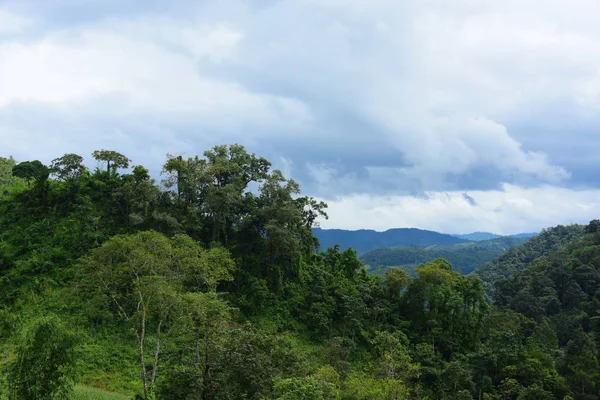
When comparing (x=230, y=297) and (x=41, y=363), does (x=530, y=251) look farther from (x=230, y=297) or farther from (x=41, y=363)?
(x=41, y=363)

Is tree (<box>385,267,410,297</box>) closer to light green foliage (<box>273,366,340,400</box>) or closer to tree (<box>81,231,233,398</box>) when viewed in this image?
tree (<box>81,231,233,398</box>)

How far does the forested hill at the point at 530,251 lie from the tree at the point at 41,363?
90.6 m

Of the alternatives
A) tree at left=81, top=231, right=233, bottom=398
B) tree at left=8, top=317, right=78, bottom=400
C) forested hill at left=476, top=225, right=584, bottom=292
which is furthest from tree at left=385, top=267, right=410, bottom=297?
forested hill at left=476, top=225, right=584, bottom=292

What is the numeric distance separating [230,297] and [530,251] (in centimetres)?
9311

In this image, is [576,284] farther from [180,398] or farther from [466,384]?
[180,398]

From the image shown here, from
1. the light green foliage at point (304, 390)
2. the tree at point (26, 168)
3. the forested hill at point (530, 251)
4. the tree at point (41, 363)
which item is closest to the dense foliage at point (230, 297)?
the light green foliage at point (304, 390)

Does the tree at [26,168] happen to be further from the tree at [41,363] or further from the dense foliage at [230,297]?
the tree at [41,363]

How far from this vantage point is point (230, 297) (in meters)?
31.4

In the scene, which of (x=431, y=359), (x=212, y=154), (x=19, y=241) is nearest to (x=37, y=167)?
(x=19, y=241)

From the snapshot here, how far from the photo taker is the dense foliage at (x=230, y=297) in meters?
19.5

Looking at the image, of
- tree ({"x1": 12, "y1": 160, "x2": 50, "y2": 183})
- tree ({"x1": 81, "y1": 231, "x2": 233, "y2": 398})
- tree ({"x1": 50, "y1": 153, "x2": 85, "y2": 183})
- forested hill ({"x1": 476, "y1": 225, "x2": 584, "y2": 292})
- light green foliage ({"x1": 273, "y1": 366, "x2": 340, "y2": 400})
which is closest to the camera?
light green foliage ({"x1": 273, "y1": 366, "x2": 340, "y2": 400})

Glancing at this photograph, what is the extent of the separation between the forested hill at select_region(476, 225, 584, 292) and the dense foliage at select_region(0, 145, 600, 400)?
52.1 metres

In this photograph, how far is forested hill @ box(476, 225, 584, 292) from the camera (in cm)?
9344

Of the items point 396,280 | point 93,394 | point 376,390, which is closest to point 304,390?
point 376,390
